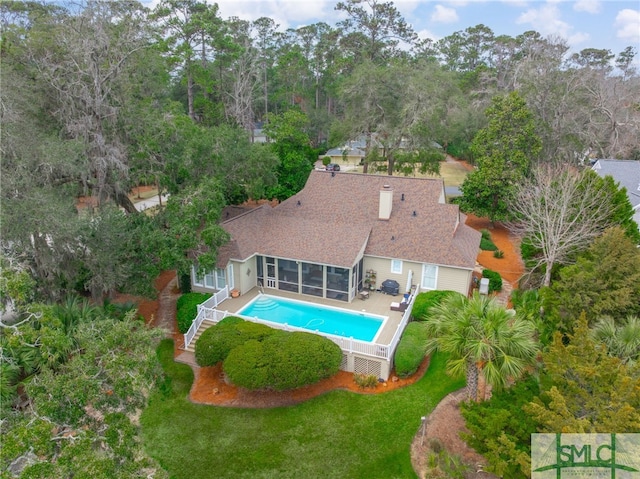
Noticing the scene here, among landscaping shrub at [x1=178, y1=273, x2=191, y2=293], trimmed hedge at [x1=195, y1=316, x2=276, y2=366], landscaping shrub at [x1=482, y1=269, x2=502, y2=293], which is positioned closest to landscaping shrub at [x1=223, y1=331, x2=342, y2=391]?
trimmed hedge at [x1=195, y1=316, x2=276, y2=366]

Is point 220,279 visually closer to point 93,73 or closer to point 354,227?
point 354,227

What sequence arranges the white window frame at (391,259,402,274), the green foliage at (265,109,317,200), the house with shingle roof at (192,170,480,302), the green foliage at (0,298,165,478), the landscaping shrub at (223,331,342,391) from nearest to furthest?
the green foliage at (0,298,165,478) < the landscaping shrub at (223,331,342,391) < the house with shingle roof at (192,170,480,302) < the white window frame at (391,259,402,274) < the green foliage at (265,109,317,200)

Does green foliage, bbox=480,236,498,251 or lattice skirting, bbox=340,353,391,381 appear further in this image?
green foliage, bbox=480,236,498,251

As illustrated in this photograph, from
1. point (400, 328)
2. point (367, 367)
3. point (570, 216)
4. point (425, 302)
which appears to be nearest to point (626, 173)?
point (570, 216)

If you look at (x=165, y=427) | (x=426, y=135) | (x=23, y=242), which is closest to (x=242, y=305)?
(x=165, y=427)

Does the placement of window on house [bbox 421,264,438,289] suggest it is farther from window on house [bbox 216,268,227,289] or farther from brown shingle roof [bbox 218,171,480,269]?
window on house [bbox 216,268,227,289]

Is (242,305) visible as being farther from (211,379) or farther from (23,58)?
(23,58)

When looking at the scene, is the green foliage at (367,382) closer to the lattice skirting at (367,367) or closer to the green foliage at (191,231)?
the lattice skirting at (367,367)
